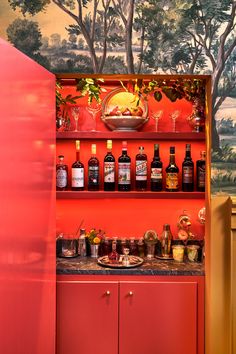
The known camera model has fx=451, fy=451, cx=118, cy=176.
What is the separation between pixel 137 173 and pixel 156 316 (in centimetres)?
98

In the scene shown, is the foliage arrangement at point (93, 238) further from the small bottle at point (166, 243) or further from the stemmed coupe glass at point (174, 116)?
the stemmed coupe glass at point (174, 116)

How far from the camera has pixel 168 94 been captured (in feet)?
10.4

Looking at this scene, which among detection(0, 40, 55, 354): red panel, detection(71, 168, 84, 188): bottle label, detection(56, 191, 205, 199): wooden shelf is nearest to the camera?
detection(0, 40, 55, 354): red panel

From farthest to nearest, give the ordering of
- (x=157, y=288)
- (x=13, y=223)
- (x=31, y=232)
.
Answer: (x=157, y=288), (x=31, y=232), (x=13, y=223)

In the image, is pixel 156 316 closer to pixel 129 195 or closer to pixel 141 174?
pixel 129 195

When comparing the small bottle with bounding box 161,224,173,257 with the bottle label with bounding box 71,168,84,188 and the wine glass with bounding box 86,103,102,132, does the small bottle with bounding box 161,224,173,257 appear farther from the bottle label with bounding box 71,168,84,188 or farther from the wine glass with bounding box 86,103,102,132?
the wine glass with bounding box 86,103,102,132

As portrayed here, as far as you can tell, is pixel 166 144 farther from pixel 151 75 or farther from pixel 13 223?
pixel 13 223

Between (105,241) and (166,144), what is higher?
(166,144)

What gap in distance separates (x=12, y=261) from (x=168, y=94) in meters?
1.91

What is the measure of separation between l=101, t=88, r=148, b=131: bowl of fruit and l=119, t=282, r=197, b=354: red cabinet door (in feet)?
3.59

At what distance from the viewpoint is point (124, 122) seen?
3.14m

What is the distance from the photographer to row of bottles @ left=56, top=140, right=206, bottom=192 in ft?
10.4

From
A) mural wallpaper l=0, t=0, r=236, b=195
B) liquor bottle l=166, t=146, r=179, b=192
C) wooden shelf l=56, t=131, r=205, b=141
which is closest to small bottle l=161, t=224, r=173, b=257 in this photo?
liquor bottle l=166, t=146, r=179, b=192

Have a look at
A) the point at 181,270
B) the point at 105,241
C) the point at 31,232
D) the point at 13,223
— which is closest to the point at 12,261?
the point at 13,223
